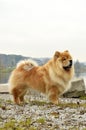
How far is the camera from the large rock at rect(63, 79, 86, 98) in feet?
55.7

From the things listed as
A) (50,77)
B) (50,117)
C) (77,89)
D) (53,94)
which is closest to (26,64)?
(50,77)

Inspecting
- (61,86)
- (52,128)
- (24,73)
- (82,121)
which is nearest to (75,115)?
(82,121)

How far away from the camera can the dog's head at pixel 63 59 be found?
1187 centimetres

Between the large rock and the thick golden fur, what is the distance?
14.9 feet

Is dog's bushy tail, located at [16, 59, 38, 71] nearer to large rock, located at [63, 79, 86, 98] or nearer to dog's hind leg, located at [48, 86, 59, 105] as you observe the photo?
dog's hind leg, located at [48, 86, 59, 105]

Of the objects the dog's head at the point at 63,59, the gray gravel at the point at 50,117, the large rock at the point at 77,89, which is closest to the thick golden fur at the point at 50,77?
the dog's head at the point at 63,59

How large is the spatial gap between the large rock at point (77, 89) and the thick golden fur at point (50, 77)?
455 centimetres

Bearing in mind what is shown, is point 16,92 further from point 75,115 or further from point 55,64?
point 75,115

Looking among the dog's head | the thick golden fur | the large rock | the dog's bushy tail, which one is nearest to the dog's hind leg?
the thick golden fur

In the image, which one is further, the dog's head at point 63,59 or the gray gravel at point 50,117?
the dog's head at point 63,59

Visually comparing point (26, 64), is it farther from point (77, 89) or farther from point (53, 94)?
point (77, 89)

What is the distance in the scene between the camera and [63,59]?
468 inches

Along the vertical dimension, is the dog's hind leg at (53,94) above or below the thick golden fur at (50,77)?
below

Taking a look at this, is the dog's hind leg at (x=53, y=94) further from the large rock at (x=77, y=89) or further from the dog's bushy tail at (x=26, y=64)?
the large rock at (x=77, y=89)
